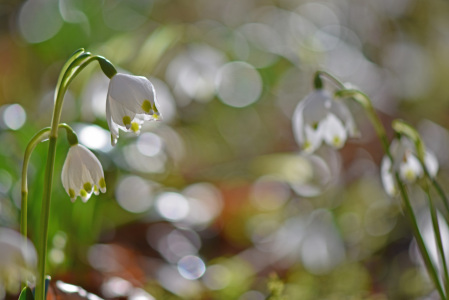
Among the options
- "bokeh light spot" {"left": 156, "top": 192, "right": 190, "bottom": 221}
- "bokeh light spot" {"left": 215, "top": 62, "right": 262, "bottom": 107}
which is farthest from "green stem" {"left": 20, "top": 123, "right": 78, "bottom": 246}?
"bokeh light spot" {"left": 215, "top": 62, "right": 262, "bottom": 107}

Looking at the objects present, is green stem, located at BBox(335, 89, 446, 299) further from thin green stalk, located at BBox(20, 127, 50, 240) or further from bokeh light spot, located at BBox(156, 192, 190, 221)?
bokeh light spot, located at BBox(156, 192, 190, 221)

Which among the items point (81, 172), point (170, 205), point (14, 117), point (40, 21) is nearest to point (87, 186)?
point (81, 172)

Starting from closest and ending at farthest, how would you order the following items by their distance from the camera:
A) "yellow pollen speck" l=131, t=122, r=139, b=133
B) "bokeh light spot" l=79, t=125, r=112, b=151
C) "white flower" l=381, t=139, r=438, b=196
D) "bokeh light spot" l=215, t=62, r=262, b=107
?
"yellow pollen speck" l=131, t=122, r=139, b=133 → "white flower" l=381, t=139, r=438, b=196 → "bokeh light spot" l=79, t=125, r=112, b=151 → "bokeh light spot" l=215, t=62, r=262, b=107

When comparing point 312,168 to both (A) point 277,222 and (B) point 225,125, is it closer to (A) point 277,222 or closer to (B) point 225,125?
(A) point 277,222

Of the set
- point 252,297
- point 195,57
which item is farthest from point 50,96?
point 252,297

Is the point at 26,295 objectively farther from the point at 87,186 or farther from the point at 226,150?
the point at 226,150

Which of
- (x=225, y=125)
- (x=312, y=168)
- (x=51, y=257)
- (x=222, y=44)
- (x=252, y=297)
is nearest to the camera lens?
(x=51, y=257)
